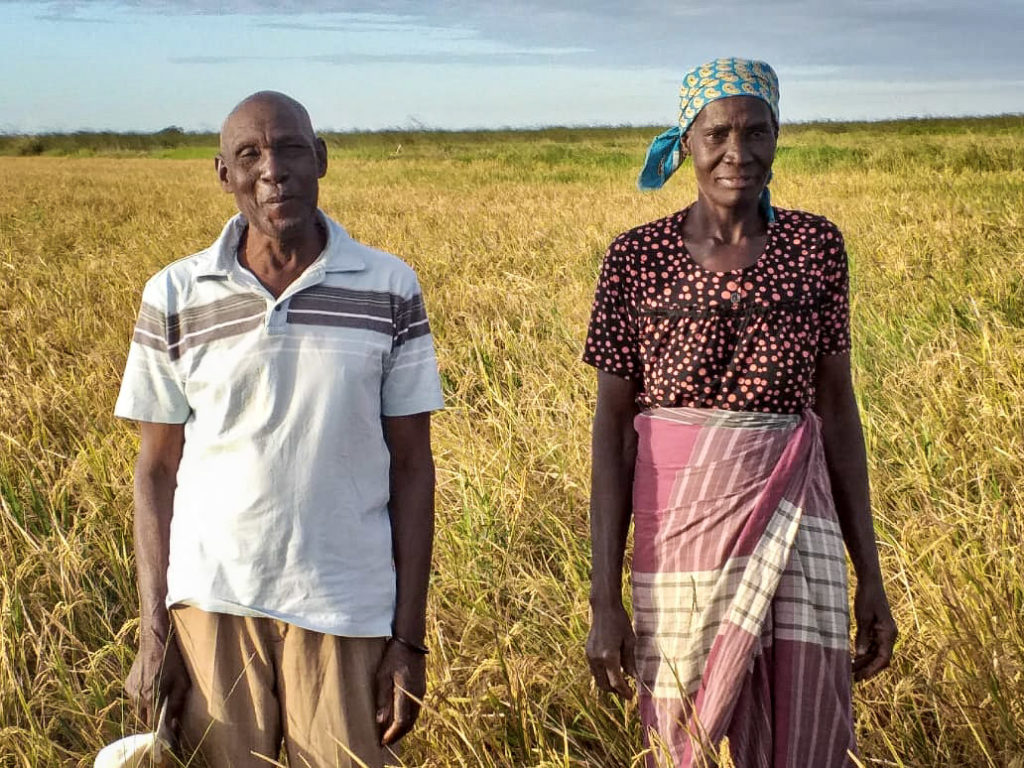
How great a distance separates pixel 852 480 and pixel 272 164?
1061mm

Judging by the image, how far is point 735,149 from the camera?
1.53 meters

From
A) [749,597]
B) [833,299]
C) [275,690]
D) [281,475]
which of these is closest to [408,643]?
[275,690]

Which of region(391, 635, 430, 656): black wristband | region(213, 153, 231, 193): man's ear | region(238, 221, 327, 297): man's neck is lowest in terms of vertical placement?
region(391, 635, 430, 656): black wristband

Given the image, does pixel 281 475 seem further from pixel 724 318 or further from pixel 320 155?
pixel 724 318

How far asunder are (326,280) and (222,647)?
1.92 feet

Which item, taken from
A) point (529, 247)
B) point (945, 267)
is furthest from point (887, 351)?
point (529, 247)

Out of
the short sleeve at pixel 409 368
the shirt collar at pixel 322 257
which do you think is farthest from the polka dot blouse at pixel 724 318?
the shirt collar at pixel 322 257

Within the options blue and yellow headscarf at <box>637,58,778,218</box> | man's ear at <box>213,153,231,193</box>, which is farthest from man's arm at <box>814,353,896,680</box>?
man's ear at <box>213,153,231,193</box>

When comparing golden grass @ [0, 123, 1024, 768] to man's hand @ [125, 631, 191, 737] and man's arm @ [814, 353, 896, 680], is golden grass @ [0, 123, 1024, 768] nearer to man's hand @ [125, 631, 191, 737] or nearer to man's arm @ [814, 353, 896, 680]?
man's arm @ [814, 353, 896, 680]

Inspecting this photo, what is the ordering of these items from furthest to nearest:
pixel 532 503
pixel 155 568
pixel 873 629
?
pixel 532 503 < pixel 873 629 < pixel 155 568

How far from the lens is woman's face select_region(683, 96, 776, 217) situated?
153cm

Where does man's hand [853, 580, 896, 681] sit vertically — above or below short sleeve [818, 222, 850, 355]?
below

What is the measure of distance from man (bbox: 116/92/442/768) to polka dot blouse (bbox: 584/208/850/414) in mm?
342

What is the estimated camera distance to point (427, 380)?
Result: 1.48 meters
